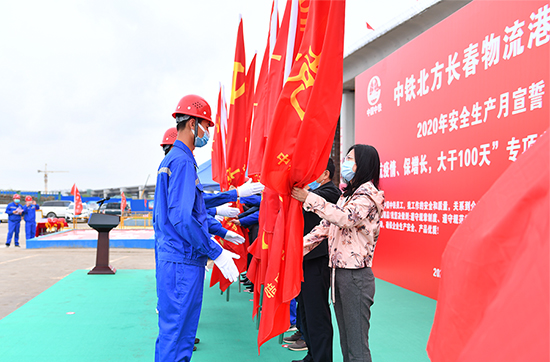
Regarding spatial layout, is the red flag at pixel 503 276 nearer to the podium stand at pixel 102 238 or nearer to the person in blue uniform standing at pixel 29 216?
the podium stand at pixel 102 238

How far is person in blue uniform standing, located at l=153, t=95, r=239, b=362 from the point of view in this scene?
207cm

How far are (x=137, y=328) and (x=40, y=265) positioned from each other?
545 cm

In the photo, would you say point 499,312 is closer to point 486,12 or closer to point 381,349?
point 381,349

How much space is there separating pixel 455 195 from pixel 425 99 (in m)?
1.42

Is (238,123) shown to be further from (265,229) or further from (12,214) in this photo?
(12,214)

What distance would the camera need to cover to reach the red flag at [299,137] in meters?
1.98

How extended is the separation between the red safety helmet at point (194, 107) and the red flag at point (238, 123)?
5.18 ft

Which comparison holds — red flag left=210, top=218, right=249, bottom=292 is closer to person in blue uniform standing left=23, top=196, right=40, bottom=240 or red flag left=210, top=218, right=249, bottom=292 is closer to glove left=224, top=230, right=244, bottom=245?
glove left=224, top=230, right=244, bottom=245

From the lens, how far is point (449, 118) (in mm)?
4492

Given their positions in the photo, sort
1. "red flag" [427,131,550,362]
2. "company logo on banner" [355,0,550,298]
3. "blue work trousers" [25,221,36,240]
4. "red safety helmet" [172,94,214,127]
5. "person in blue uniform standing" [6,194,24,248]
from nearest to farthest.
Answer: "red flag" [427,131,550,362] < "red safety helmet" [172,94,214,127] < "company logo on banner" [355,0,550,298] < "person in blue uniform standing" [6,194,24,248] < "blue work trousers" [25,221,36,240]

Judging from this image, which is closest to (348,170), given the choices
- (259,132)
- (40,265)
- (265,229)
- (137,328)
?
(265,229)

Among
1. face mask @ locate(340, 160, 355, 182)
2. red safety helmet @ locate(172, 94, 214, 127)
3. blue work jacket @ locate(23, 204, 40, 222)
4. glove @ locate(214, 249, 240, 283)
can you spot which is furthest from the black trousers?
blue work jacket @ locate(23, 204, 40, 222)

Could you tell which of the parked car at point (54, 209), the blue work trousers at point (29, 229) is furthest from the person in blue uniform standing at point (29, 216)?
the parked car at point (54, 209)

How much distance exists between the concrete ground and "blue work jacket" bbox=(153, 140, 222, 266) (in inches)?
135
